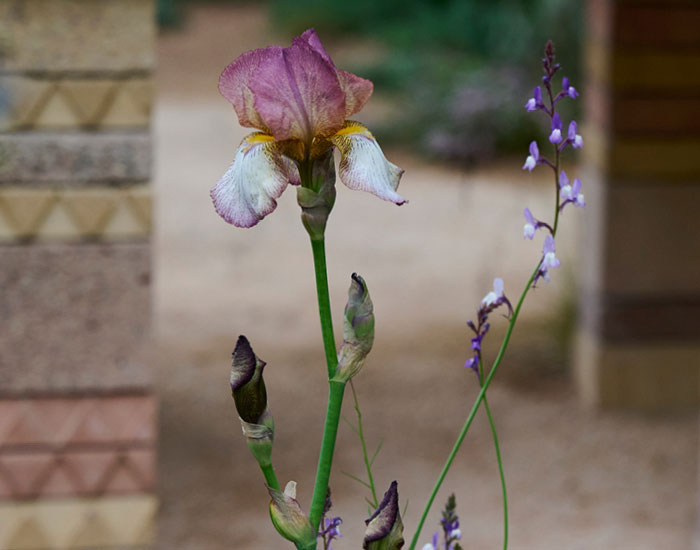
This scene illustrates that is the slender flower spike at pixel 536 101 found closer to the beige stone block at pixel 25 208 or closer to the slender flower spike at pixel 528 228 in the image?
the slender flower spike at pixel 528 228

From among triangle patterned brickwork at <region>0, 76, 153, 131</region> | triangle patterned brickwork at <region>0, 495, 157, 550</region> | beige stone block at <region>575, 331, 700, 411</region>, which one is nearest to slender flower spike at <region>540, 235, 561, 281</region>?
triangle patterned brickwork at <region>0, 76, 153, 131</region>

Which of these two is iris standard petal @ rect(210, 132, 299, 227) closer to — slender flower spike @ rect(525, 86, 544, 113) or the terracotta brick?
slender flower spike @ rect(525, 86, 544, 113)

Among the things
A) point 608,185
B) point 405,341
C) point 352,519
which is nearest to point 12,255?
point 352,519

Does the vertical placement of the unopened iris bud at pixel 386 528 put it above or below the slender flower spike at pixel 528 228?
below

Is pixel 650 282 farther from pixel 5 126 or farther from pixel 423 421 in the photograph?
pixel 5 126

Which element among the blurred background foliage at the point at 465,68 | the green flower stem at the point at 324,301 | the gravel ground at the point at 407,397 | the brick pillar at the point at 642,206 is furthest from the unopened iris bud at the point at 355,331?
the blurred background foliage at the point at 465,68

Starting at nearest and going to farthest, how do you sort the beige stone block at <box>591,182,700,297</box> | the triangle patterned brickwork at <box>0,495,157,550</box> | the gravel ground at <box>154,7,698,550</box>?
1. the triangle patterned brickwork at <box>0,495,157,550</box>
2. the gravel ground at <box>154,7,698,550</box>
3. the beige stone block at <box>591,182,700,297</box>

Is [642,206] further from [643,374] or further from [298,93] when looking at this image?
[298,93]

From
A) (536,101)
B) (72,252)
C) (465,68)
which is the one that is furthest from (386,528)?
(465,68)
